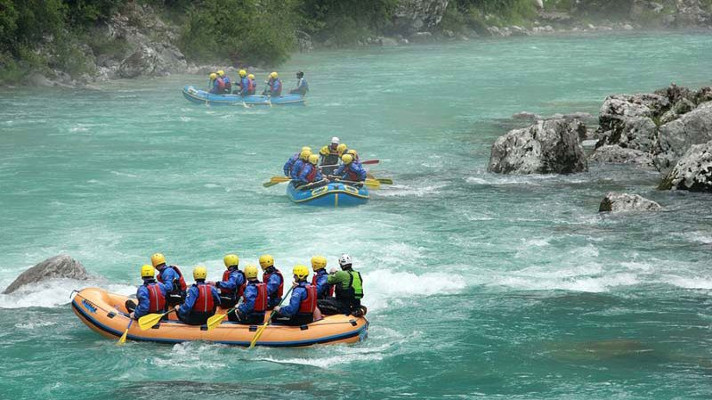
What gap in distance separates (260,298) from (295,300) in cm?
60

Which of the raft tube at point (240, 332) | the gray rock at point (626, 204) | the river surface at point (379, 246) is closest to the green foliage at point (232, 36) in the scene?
the river surface at point (379, 246)

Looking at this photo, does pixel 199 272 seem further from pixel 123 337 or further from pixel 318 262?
pixel 318 262

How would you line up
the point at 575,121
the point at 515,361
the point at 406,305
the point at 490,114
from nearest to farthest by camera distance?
the point at 515,361
the point at 406,305
the point at 575,121
the point at 490,114

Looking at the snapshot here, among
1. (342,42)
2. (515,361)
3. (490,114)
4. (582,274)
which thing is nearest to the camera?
(515,361)

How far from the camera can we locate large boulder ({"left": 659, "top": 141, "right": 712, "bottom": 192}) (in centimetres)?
2425

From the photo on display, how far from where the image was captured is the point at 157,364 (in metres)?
15.0

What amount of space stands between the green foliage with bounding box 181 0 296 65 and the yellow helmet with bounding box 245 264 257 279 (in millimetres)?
35457

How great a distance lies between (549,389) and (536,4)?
6989 centimetres

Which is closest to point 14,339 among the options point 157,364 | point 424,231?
point 157,364

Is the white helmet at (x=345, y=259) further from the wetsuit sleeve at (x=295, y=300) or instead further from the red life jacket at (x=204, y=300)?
the red life jacket at (x=204, y=300)

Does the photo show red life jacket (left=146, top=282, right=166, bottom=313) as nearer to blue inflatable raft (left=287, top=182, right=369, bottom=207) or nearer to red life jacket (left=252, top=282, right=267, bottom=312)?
red life jacket (left=252, top=282, right=267, bottom=312)

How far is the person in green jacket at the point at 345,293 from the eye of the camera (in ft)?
52.1

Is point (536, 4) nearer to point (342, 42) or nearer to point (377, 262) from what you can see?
point (342, 42)

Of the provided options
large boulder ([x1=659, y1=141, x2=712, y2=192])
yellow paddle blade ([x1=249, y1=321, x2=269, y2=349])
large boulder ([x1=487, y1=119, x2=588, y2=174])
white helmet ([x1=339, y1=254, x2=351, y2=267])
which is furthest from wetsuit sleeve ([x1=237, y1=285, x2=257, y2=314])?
large boulder ([x1=487, y1=119, x2=588, y2=174])
